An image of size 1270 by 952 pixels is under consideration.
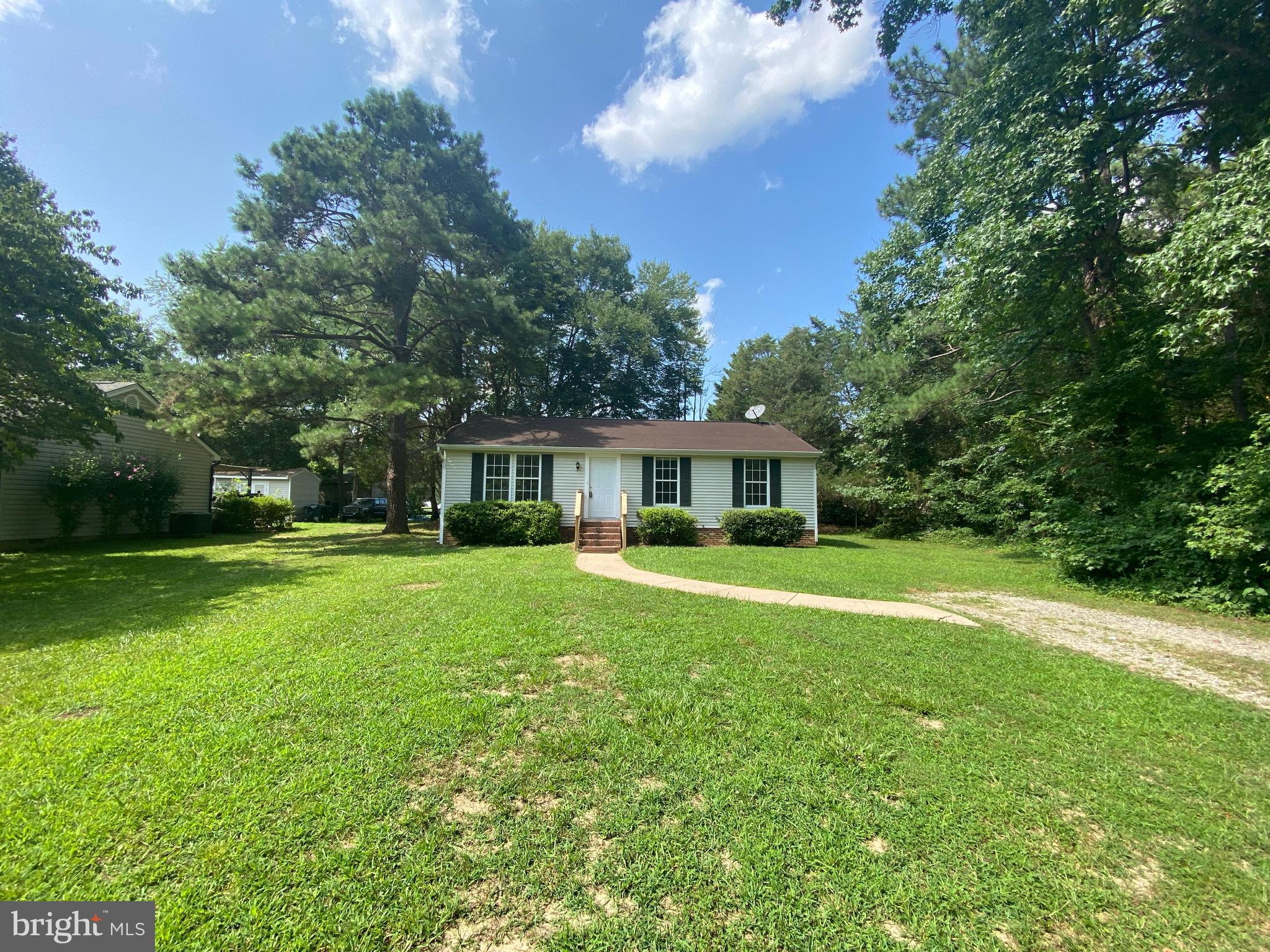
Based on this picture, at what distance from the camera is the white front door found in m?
13.1

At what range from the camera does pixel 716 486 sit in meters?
13.4

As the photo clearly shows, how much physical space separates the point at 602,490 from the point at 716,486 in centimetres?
335

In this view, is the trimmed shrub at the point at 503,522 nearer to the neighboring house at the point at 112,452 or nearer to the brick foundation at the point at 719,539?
the brick foundation at the point at 719,539

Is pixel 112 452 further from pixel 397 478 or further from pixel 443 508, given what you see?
pixel 443 508

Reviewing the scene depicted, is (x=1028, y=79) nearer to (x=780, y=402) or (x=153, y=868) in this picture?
(x=153, y=868)

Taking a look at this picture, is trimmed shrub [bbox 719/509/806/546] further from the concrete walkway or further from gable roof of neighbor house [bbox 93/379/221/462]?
gable roof of neighbor house [bbox 93/379/221/462]

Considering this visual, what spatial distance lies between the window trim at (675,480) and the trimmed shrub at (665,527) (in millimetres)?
767

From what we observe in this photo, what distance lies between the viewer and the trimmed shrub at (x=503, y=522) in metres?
12.1

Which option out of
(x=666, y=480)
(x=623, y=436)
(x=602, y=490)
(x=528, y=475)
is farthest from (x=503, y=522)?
(x=666, y=480)

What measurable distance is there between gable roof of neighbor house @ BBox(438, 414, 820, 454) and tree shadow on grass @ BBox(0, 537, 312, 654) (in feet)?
18.4

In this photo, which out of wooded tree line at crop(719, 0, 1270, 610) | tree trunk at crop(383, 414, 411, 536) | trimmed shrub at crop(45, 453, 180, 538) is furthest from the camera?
tree trunk at crop(383, 414, 411, 536)

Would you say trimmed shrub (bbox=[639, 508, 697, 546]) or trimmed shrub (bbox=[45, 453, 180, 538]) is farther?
trimmed shrub (bbox=[639, 508, 697, 546])

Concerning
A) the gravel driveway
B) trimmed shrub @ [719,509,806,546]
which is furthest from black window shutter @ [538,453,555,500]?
the gravel driveway

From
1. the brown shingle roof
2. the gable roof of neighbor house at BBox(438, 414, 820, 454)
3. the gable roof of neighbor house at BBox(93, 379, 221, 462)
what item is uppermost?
the gable roof of neighbor house at BBox(93, 379, 221, 462)
